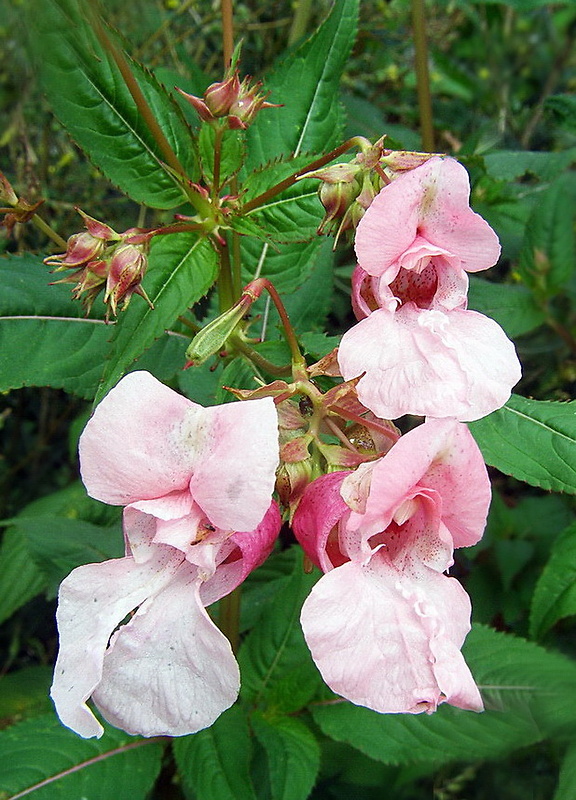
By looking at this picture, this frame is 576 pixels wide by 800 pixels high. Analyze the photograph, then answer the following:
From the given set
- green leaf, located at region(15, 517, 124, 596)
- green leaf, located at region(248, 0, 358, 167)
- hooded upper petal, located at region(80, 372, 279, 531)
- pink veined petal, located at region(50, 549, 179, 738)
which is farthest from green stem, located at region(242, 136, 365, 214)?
green leaf, located at region(15, 517, 124, 596)

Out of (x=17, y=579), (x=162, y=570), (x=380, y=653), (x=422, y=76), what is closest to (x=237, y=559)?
(x=162, y=570)

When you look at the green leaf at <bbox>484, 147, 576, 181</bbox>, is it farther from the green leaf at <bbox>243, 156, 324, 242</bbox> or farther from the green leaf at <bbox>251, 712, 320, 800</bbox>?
the green leaf at <bbox>251, 712, 320, 800</bbox>

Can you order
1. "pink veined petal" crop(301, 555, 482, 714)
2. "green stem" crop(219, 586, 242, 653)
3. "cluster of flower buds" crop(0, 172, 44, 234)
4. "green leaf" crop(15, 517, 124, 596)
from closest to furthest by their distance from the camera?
"pink veined petal" crop(301, 555, 482, 714) → "cluster of flower buds" crop(0, 172, 44, 234) → "green stem" crop(219, 586, 242, 653) → "green leaf" crop(15, 517, 124, 596)

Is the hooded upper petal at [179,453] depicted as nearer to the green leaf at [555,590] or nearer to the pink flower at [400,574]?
the pink flower at [400,574]

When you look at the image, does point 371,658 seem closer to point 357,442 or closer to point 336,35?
point 357,442

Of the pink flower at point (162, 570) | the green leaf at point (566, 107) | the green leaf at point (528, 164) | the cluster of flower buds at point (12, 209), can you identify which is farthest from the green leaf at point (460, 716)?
the green leaf at point (566, 107)

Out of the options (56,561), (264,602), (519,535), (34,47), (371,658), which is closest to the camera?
(371,658)

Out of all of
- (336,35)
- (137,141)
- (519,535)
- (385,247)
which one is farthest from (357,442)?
(519,535)
